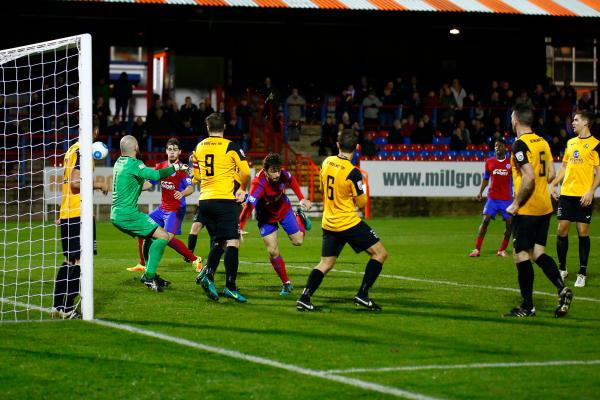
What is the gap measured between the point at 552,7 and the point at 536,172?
86.9 feet

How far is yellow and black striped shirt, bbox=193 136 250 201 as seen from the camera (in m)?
11.7

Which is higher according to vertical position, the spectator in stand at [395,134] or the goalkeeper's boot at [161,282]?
the spectator in stand at [395,134]

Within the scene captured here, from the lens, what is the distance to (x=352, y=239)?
11.0 m

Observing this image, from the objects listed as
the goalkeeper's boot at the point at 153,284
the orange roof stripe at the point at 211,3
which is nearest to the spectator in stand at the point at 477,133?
the orange roof stripe at the point at 211,3

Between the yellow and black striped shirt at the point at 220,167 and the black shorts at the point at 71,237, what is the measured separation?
1572 millimetres

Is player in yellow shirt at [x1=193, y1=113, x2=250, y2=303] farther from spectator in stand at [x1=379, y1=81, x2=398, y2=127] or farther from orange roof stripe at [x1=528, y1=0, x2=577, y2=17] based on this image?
orange roof stripe at [x1=528, y1=0, x2=577, y2=17]

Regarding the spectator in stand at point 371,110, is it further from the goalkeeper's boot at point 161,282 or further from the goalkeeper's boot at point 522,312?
the goalkeeper's boot at point 522,312

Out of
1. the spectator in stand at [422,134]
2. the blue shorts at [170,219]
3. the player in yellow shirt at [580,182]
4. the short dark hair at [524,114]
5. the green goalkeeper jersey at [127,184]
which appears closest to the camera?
the short dark hair at [524,114]

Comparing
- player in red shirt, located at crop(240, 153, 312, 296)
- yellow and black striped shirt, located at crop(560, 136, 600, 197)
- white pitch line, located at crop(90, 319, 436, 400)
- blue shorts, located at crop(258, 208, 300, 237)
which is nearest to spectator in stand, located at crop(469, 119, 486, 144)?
yellow and black striped shirt, located at crop(560, 136, 600, 197)

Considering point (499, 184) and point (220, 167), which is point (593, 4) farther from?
point (220, 167)

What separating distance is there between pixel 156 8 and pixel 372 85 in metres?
10.2

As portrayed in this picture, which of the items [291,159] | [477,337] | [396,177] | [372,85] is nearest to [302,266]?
[477,337]

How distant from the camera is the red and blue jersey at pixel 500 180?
18.8m

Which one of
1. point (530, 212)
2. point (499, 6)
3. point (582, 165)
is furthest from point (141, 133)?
point (530, 212)
